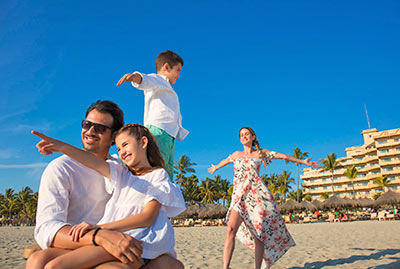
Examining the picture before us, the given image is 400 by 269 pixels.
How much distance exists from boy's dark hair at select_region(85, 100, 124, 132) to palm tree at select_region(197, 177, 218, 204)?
57.4 m

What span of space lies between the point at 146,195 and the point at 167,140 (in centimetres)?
147

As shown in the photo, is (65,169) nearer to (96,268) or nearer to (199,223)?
(96,268)

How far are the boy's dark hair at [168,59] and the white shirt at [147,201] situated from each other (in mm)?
1869

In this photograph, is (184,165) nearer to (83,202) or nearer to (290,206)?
(290,206)

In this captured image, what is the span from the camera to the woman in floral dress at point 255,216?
4.36 meters

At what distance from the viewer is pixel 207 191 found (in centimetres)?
5872

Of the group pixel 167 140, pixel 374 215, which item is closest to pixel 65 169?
pixel 167 140

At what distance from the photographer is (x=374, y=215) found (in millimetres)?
32969

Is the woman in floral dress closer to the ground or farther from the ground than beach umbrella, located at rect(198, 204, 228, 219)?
farther from the ground

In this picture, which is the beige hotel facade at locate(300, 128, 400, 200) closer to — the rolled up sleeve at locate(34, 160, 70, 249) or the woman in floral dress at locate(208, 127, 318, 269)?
the woman in floral dress at locate(208, 127, 318, 269)

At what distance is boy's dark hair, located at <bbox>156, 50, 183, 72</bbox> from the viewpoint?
3.28 m

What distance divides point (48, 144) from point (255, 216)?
3.55 meters

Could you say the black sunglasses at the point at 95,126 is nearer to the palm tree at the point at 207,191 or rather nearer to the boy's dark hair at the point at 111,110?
the boy's dark hair at the point at 111,110

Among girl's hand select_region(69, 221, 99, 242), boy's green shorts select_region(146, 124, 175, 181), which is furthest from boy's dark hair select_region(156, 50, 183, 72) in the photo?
girl's hand select_region(69, 221, 99, 242)
